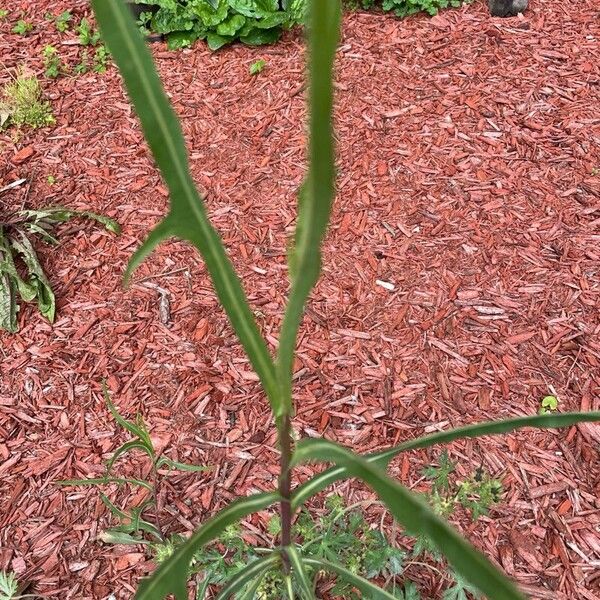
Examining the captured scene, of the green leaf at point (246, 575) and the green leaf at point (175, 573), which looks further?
the green leaf at point (246, 575)

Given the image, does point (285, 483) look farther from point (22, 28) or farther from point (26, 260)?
point (22, 28)

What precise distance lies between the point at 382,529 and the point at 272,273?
89 centimetres

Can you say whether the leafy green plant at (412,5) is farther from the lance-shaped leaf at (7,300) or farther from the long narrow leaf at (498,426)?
the long narrow leaf at (498,426)

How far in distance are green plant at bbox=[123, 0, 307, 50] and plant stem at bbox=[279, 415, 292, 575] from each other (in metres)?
2.23

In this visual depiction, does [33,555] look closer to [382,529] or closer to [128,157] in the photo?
[382,529]

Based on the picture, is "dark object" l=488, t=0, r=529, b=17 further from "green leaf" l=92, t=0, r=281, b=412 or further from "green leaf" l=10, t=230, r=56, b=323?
"green leaf" l=92, t=0, r=281, b=412

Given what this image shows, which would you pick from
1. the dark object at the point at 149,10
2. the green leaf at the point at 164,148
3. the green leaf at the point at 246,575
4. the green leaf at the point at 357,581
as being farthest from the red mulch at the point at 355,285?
the green leaf at the point at 164,148

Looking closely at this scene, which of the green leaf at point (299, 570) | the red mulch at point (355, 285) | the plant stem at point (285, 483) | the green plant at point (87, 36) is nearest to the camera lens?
the plant stem at point (285, 483)

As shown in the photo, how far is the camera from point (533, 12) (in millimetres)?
2826

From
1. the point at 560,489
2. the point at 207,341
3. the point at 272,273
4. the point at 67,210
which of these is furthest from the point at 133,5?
the point at 560,489

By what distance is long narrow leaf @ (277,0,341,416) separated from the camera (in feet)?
1.58

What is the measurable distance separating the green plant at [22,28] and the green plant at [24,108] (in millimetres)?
490

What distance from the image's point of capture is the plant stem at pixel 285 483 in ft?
2.66

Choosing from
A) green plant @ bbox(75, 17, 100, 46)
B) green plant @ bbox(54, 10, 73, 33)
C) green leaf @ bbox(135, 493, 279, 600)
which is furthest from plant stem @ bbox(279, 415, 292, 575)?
green plant @ bbox(54, 10, 73, 33)
